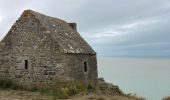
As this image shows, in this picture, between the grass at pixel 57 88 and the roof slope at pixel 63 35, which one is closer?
the grass at pixel 57 88

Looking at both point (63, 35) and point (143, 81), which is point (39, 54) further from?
point (143, 81)

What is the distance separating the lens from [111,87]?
28.9 m

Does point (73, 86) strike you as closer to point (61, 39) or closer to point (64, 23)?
point (61, 39)

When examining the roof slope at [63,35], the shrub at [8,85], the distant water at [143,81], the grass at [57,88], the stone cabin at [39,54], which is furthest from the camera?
the distant water at [143,81]

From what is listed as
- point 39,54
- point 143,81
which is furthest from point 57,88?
point 143,81

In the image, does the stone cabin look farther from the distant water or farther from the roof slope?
the distant water

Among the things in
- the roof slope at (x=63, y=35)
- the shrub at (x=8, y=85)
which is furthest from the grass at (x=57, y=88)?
the roof slope at (x=63, y=35)

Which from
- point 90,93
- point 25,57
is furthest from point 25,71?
point 90,93

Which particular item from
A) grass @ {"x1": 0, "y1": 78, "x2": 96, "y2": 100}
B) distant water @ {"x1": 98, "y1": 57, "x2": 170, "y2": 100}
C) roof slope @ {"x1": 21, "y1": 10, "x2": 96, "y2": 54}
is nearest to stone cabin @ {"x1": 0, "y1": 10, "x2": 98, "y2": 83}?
roof slope @ {"x1": 21, "y1": 10, "x2": 96, "y2": 54}

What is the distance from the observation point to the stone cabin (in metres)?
27.3

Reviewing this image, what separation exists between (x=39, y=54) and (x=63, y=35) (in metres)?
2.25

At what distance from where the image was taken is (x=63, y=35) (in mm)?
29109

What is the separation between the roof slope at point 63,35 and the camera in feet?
90.9

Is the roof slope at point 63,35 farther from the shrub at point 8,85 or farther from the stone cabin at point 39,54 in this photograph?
the shrub at point 8,85
